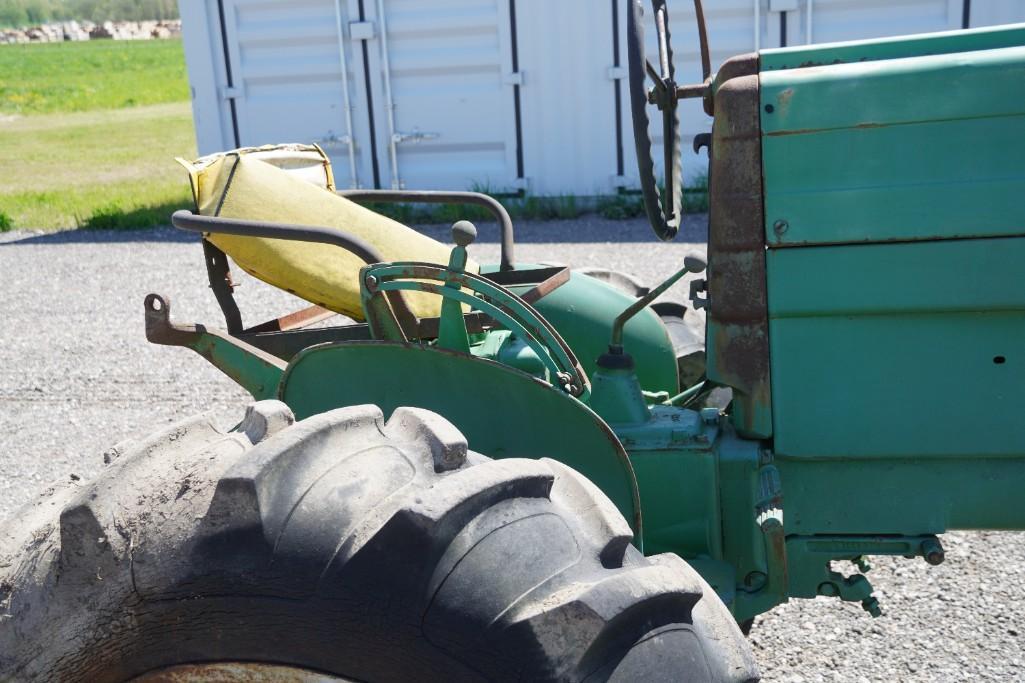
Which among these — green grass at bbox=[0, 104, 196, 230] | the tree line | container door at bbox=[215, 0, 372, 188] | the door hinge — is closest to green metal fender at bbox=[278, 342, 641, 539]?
the door hinge

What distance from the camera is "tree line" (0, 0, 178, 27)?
2328 inches

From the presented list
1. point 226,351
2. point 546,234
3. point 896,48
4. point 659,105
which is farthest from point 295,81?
point 896,48

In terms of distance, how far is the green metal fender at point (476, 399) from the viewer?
207 cm

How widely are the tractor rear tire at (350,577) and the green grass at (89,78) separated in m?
23.0

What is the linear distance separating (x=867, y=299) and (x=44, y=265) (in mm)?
6922

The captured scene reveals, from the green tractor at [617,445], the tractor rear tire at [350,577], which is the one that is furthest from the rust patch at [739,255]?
the tractor rear tire at [350,577]

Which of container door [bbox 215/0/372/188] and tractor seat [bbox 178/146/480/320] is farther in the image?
container door [bbox 215/0/372/188]

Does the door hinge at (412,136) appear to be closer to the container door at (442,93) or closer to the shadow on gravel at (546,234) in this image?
the container door at (442,93)

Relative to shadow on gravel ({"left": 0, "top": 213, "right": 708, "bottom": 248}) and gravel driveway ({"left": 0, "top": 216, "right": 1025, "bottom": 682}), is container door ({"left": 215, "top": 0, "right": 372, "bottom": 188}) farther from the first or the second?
gravel driveway ({"left": 0, "top": 216, "right": 1025, "bottom": 682})

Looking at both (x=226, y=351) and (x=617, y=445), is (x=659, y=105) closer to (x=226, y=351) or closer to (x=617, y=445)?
(x=617, y=445)

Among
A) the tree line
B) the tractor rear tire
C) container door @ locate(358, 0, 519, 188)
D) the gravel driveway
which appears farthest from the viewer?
the tree line

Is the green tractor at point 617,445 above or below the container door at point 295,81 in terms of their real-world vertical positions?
below

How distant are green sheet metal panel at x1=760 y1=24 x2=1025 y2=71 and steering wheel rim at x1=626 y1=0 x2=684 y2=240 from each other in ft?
0.76

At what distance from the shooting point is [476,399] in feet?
7.12
